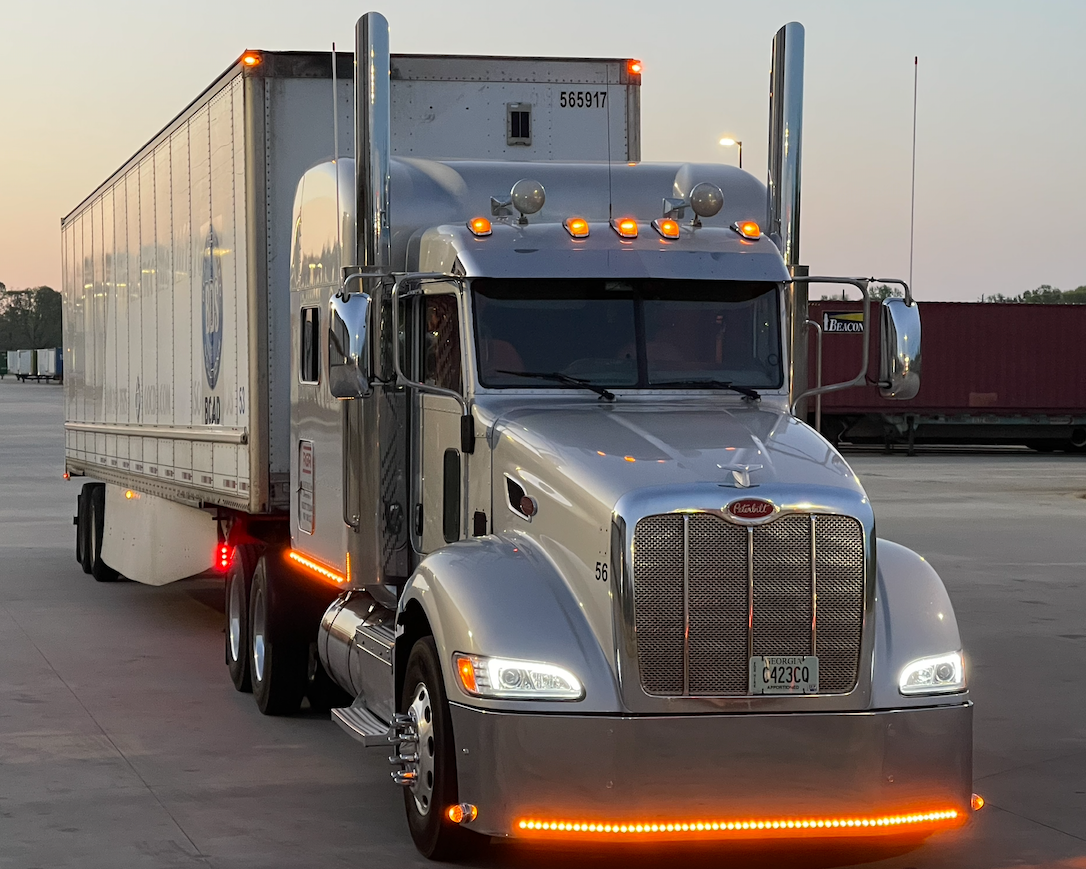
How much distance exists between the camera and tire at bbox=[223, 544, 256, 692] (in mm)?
10781

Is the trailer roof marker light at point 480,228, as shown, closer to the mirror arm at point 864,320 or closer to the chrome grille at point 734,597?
the mirror arm at point 864,320

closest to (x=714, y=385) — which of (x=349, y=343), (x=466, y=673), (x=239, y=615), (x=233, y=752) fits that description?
(x=349, y=343)

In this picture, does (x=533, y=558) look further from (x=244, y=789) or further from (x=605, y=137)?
(x=605, y=137)

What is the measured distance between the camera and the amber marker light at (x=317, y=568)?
8.95 metres

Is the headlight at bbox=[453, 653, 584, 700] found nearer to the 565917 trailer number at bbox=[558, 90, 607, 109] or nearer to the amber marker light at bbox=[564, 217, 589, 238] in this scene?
the amber marker light at bbox=[564, 217, 589, 238]

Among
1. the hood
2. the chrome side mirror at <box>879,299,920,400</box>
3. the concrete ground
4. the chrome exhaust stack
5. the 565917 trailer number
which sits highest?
the 565917 trailer number

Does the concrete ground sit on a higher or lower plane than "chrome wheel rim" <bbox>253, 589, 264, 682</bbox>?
lower

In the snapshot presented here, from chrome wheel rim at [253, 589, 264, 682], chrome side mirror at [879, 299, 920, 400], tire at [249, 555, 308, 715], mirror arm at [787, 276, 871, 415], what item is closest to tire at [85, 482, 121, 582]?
chrome wheel rim at [253, 589, 264, 682]

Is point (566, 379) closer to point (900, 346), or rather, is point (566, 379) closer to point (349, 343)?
point (349, 343)

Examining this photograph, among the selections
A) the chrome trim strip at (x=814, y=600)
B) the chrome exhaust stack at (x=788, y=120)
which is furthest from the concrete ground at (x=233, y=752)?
the chrome exhaust stack at (x=788, y=120)

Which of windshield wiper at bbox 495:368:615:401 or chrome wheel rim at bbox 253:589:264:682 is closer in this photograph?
windshield wiper at bbox 495:368:615:401

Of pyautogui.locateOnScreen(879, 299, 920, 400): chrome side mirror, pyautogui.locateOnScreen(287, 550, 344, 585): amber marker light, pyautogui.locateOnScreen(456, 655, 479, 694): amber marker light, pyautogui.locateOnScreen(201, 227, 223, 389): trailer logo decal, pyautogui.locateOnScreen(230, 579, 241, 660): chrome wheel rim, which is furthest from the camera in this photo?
pyautogui.locateOnScreen(201, 227, 223, 389): trailer logo decal

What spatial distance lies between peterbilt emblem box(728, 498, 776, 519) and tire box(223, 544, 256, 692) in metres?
5.19

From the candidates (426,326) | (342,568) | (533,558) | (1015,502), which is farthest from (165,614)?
(1015,502)
